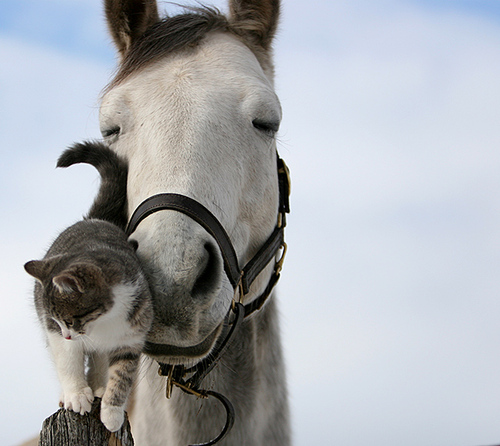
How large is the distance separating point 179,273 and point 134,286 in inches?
7.3

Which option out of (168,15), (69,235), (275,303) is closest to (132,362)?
(69,235)

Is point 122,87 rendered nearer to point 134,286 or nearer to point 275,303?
point 134,286

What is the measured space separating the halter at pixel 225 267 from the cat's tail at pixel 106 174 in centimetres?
31

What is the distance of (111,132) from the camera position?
9.37 feet

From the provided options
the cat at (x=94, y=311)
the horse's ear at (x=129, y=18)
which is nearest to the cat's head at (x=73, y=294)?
the cat at (x=94, y=311)

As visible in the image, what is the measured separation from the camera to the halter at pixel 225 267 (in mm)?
2176

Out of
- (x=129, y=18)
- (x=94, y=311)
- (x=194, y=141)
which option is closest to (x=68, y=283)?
(x=94, y=311)

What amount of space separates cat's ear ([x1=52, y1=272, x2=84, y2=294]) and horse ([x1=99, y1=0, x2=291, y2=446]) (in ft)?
1.05

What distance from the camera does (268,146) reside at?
2.90 metres

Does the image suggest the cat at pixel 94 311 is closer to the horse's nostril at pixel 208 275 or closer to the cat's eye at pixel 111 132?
the horse's nostril at pixel 208 275

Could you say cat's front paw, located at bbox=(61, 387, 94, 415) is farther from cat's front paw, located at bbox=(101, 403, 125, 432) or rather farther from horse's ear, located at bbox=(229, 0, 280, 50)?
horse's ear, located at bbox=(229, 0, 280, 50)

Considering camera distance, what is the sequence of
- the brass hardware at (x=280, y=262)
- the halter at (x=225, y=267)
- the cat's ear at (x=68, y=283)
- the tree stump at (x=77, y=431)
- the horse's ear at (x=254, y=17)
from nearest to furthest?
the cat's ear at (x=68, y=283) → the tree stump at (x=77, y=431) → the halter at (x=225, y=267) → the brass hardware at (x=280, y=262) → the horse's ear at (x=254, y=17)

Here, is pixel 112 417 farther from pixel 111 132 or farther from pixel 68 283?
pixel 111 132

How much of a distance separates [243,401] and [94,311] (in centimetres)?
162
